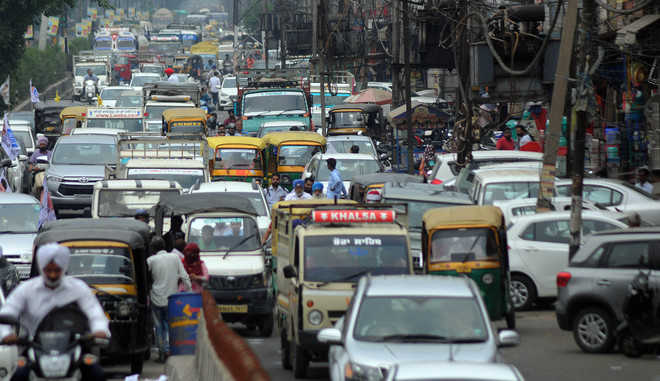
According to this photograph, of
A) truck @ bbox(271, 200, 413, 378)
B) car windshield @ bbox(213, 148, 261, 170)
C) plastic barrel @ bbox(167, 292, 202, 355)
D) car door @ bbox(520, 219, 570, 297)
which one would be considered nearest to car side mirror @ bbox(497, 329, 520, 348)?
truck @ bbox(271, 200, 413, 378)

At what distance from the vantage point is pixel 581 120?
746 inches

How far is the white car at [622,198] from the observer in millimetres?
21547

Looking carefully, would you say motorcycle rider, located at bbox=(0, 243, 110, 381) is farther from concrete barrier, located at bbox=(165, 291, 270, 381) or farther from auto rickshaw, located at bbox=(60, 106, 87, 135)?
auto rickshaw, located at bbox=(60, 106, 87, 135)

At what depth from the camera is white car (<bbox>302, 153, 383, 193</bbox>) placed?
28344 mm

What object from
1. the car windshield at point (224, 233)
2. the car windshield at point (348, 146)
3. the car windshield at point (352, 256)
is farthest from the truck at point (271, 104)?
the car windshield at point (352, 256)

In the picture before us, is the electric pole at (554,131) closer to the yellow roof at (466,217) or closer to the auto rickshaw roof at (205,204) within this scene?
the yellow roof at (466,217)

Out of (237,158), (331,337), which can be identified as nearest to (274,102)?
(237,158)

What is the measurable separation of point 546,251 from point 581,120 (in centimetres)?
208

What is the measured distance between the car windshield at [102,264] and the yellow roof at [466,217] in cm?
456

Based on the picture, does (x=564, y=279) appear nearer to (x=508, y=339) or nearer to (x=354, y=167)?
(x=508, y=339)

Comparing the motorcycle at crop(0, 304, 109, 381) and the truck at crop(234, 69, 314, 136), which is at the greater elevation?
the motorcycle at crop(0, 304, 109, 381)

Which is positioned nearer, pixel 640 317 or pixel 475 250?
pixel 640 317

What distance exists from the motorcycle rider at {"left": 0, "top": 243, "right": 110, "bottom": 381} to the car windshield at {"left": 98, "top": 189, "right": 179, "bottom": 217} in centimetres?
1406

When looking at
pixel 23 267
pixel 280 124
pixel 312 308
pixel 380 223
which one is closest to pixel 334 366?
pixel 312 308
